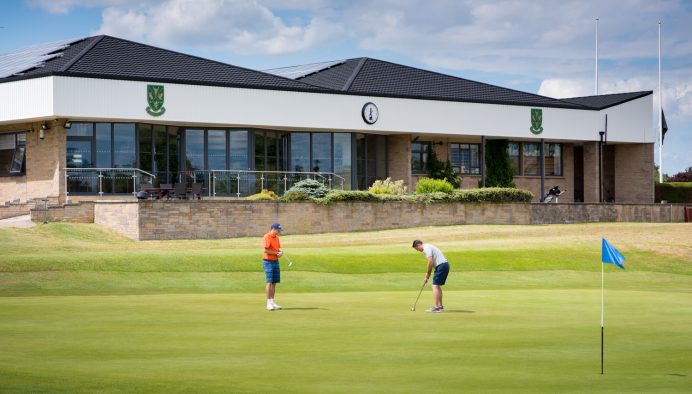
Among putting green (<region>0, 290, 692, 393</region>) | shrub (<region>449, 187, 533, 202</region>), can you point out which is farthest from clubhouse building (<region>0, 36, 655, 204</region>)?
putting green (<region>0, 290, 692, 393</region>)

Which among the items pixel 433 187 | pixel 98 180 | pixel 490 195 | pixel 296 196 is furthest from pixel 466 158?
pixel 98 180

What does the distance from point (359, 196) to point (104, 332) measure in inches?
1113

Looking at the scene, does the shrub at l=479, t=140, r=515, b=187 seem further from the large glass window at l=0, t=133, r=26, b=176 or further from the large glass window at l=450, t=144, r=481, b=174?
the large glass window at l=0, t=133, r=26, b=176

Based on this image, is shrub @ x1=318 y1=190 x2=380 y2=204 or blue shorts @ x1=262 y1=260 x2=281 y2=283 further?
shrub @ x1=318 y1=190 x2=380 y2=204

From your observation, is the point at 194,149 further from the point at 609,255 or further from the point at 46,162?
the point at 609,255

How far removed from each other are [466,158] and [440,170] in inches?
123

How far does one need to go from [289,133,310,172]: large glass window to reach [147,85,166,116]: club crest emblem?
8380mm

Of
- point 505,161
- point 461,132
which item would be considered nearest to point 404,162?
point 461,132

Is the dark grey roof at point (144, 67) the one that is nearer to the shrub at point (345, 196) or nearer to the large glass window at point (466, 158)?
the shrub at point (345, 196)

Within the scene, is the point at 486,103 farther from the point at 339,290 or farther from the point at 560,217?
the point at 339,290

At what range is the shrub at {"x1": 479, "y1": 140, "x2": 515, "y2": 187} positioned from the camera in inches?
2292

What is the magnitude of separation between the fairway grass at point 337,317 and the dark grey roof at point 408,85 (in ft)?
43.5

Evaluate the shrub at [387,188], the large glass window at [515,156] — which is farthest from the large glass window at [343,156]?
the large glass window at [515,156]

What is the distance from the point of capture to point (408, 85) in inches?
2143
